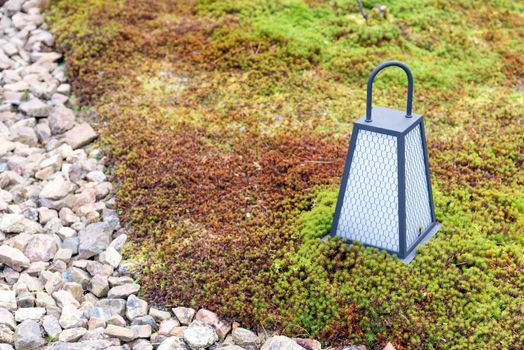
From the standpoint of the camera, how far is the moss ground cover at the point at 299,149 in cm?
486

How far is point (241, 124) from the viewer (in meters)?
7.00

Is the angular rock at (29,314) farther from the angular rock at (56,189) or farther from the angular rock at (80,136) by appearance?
the angular rock at (80,136)

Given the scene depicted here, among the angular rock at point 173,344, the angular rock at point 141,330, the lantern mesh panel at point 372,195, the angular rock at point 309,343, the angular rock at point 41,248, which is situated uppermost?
the lantern mesh panel at point 372,195

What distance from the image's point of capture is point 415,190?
509 centimetres

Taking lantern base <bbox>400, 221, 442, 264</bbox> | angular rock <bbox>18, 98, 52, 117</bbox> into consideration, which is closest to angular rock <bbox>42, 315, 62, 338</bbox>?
lantern base <bbox>400, 221, 442, 264</bbox>

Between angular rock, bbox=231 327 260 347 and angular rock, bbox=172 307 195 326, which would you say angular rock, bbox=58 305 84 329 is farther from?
angular rock, bbox=231 327 260 347

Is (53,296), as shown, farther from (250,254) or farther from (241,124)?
(241,124)

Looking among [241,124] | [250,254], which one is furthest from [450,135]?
[250,254]

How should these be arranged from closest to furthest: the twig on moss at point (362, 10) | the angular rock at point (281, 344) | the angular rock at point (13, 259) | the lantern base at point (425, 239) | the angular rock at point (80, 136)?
the angular rock at point (281, 344) → the lantern base at point (425, 239) → the angular rock at point (13, 259) → the angular rock at point (80, 136) → the twig on moss at point (362, 10)

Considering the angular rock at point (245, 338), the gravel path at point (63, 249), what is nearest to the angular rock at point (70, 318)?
the gravel path at point (63, 249)

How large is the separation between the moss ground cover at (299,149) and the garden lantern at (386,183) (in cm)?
16

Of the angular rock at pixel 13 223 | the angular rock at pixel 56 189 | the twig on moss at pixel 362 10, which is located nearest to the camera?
the angular rock at pixel 13 223

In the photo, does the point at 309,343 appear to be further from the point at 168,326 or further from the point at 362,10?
the point at 362,10

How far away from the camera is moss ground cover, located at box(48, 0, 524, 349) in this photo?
486cm
